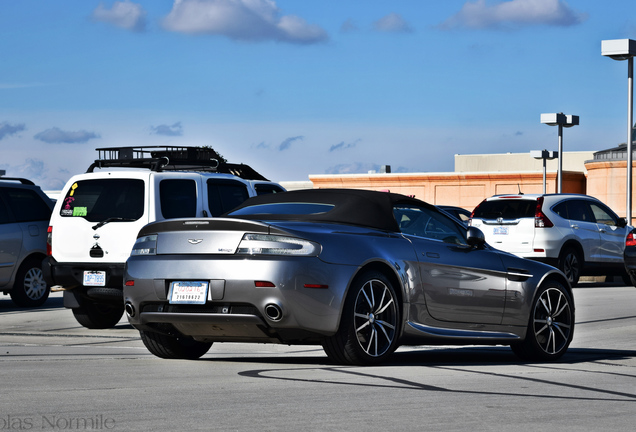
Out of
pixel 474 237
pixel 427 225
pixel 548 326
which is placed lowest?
pixel 548 326

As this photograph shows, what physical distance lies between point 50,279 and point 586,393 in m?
7.36

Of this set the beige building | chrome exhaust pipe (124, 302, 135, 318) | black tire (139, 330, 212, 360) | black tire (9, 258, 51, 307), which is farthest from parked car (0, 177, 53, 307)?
the beige building

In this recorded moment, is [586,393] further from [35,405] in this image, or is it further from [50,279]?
[50,279]

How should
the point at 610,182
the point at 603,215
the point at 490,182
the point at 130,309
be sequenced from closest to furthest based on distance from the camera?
the point at 130,309, the point at 603,215, the point at 610,182, the point at 490,182

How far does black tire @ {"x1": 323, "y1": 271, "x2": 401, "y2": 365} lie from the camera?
8164 millimetres

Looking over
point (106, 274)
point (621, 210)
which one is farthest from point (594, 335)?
point (621, 210)

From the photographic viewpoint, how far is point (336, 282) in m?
8.06

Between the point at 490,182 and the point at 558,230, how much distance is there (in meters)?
36.1

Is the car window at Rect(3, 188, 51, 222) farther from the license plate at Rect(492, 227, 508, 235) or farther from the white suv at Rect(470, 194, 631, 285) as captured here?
the license plate at Rect(492, 227, 508, 235)

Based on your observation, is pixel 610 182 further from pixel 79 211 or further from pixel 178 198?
pixel 79 211

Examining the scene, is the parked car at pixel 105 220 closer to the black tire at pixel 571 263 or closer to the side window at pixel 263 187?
the side window at pixel 263 187

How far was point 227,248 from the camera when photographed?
26.5 ft

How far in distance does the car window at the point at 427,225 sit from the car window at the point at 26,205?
877cm

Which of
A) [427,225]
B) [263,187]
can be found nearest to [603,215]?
[263,187]
